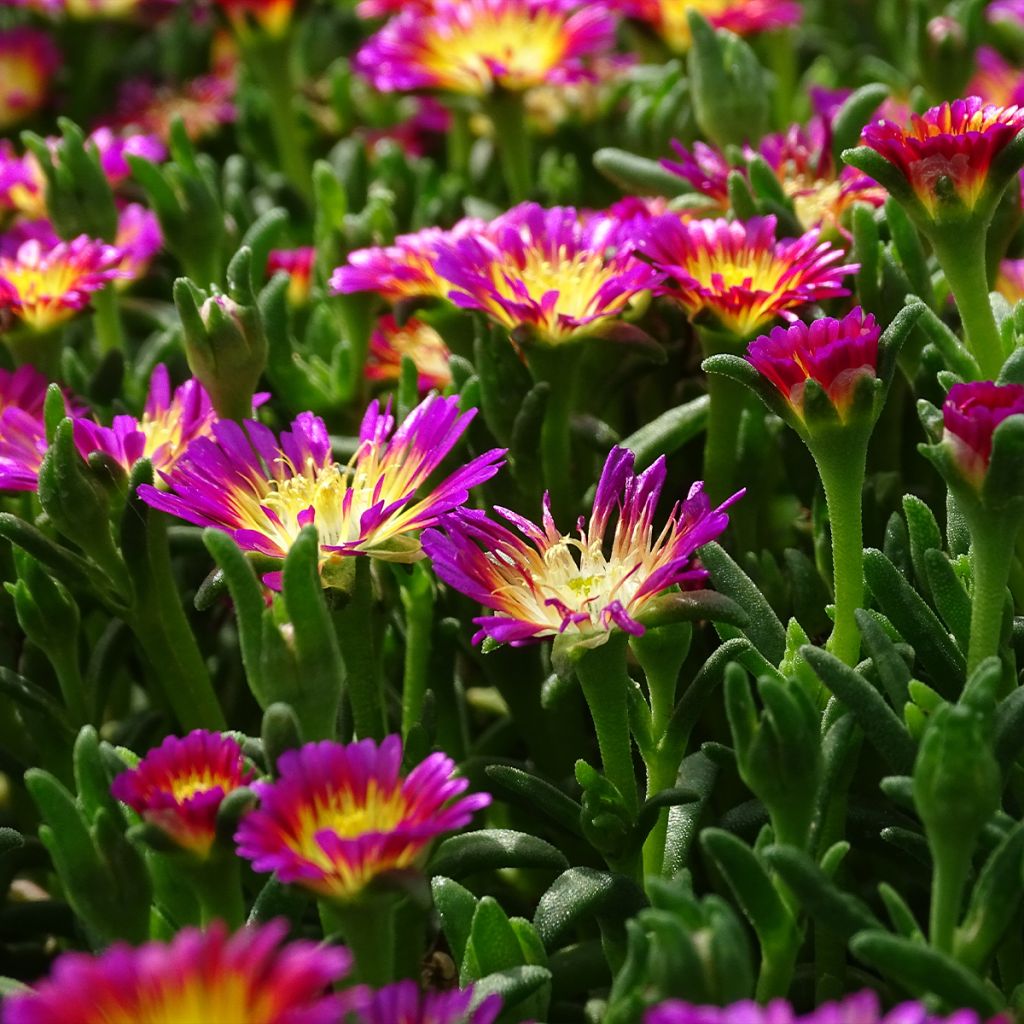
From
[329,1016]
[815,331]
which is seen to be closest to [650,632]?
[815,331]

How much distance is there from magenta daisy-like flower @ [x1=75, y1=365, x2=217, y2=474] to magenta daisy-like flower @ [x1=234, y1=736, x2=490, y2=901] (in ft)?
0.99

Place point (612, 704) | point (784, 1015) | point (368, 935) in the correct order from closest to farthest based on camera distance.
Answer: point (784, 1015)
point (368, 935)
point (612, 704)

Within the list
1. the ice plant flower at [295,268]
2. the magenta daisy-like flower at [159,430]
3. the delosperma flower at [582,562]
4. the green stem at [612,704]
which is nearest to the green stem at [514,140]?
the ice plant flower at [295,268]

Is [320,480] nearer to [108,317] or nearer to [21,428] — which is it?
[21,428]

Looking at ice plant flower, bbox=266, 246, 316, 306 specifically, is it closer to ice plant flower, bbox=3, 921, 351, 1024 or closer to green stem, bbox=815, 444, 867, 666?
green stem, bbox=815, 444, 867, 666

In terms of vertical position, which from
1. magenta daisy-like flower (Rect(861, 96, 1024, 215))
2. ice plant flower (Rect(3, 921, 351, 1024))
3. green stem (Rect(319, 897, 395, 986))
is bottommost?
green stem (Rect(319, 897, 395, 986))

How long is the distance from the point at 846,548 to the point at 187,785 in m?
0.39

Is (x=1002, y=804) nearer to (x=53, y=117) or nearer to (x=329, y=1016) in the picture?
(x=329, y=1016)

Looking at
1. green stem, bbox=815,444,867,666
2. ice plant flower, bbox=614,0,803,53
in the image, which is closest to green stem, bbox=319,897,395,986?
green stem, bbox=815,444,867,666

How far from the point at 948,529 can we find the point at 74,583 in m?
0.55

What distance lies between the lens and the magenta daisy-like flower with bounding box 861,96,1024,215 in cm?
90

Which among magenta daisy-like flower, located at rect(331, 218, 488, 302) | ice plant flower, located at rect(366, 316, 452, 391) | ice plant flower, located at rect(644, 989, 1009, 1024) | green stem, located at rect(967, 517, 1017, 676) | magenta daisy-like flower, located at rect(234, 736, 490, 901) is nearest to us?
ice plant flower, located at rect(644, 989, 1009, 1024)

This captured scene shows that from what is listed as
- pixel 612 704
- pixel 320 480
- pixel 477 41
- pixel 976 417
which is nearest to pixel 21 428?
pixel 320 480

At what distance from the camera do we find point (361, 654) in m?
0.90
